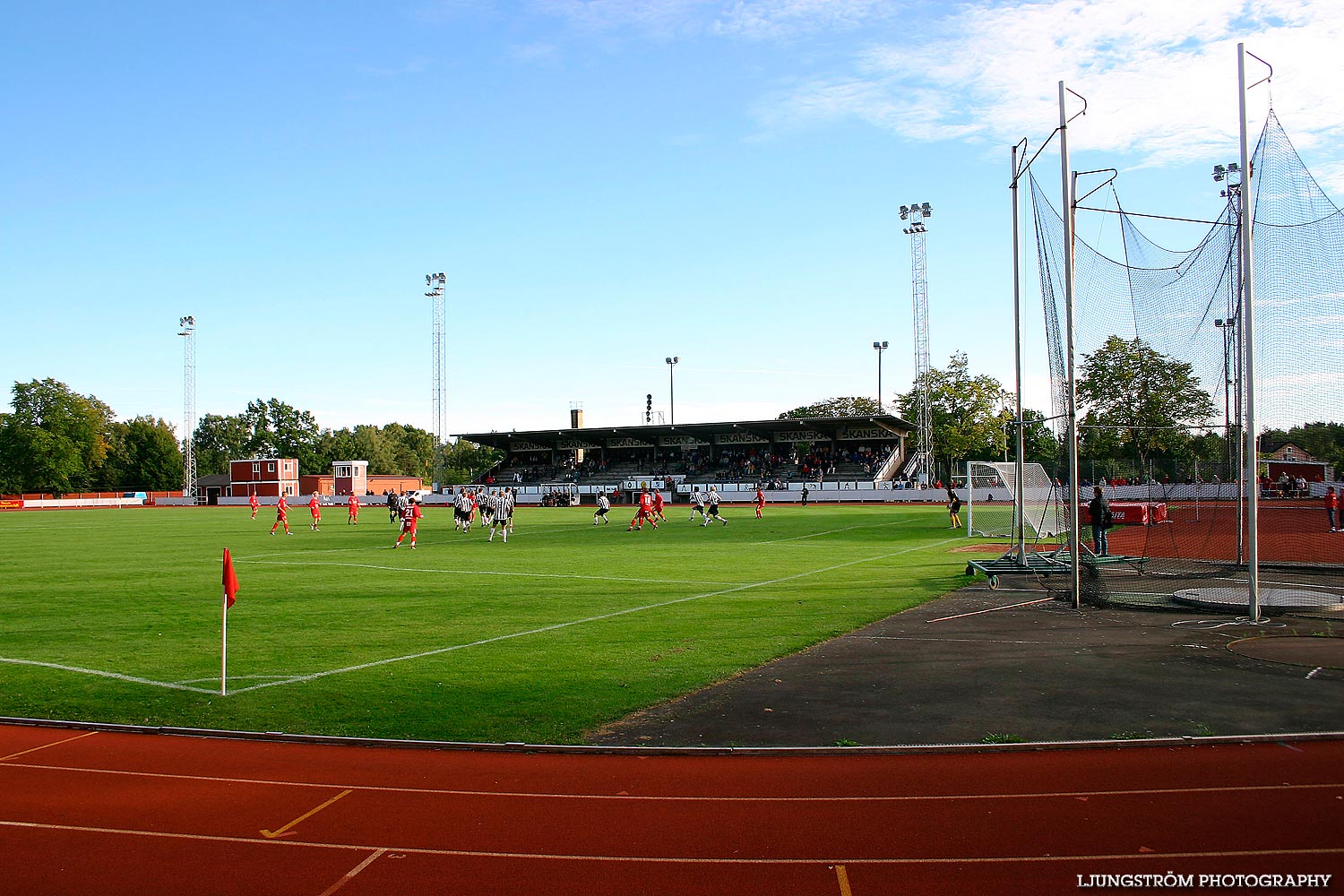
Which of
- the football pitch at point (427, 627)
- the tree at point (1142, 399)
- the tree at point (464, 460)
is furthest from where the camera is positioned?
the tree at point (464, 460)

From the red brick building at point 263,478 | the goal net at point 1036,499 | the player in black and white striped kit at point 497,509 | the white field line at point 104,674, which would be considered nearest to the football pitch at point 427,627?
the white field line at point 104,674

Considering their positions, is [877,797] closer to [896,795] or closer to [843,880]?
[896,795]

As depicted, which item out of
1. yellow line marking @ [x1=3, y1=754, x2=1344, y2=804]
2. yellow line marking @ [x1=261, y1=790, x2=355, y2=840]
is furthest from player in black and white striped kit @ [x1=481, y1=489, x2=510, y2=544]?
yellow line marking @ [x1=3, y1=754, x2=1344, y2=804]

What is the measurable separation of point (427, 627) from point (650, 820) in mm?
7952

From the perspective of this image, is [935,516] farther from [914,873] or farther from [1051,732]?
[914,873]

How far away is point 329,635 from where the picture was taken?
480 inches

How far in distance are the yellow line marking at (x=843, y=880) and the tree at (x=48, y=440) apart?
12597cm

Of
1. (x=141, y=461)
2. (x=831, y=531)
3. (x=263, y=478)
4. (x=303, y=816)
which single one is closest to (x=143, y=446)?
(x=141, y=461)

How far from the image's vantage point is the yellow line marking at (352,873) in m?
4.76

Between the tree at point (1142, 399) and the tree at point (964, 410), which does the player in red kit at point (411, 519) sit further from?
the tree at point (964, 410)

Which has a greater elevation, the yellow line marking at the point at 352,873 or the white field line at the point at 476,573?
the yellow line marking at the point at 352,873

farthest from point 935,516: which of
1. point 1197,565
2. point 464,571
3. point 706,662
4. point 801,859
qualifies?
point 801,859

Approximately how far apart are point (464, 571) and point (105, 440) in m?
122

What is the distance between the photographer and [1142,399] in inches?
656
